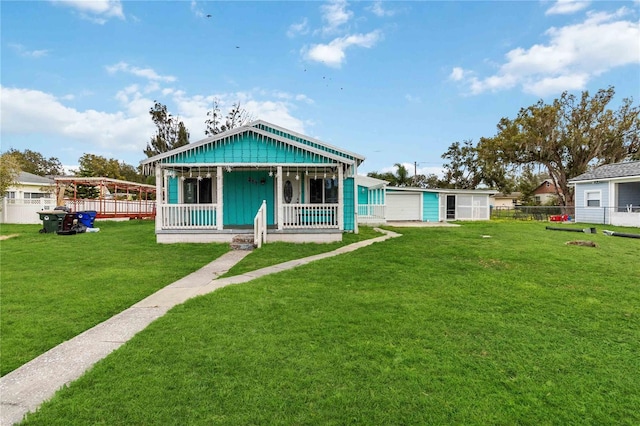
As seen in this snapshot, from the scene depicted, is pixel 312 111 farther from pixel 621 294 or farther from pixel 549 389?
pixel 549 389

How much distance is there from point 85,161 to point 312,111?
110 ft

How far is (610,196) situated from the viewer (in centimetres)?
2089

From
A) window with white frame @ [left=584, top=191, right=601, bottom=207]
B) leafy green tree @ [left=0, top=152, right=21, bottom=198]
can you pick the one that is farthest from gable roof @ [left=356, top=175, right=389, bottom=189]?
leafy green tree @ [left=0, top=152, right=21, bottom=198]

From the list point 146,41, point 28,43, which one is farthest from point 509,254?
point 28,43

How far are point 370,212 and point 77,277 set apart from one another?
54.7ft

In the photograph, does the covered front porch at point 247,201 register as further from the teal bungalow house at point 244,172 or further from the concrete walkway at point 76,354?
the concrete walkway at point 76,354

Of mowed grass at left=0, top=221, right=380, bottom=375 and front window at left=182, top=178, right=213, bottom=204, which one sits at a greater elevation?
front window at left=182, top=178, right=213, bottom=204

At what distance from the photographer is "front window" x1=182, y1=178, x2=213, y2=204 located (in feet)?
46.0

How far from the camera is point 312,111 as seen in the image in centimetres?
2280

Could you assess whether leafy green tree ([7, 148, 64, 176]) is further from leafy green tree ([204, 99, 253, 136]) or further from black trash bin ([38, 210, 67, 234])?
black trash bin ([38, 210, 67, 234])

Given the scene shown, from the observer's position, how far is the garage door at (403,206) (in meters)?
26.1

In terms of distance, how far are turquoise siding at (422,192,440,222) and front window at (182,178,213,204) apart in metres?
17.2

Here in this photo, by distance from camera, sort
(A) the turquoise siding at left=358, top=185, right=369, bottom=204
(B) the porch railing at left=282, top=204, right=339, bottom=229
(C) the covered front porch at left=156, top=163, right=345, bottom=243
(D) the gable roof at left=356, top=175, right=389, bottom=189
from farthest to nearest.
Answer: (A) the turquoise siding at left=358, top=185, right=369, bottom=204 → (D) the gable roof at left=356, top=175, right=389, bottom=189 → (B) the porch railing at left=282, top=204, right=339, bottom=229 → (C) the covered front porch at left=156, top=163, right=345, bottom=243

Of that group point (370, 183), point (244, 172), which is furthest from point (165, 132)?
point (244, 172)
